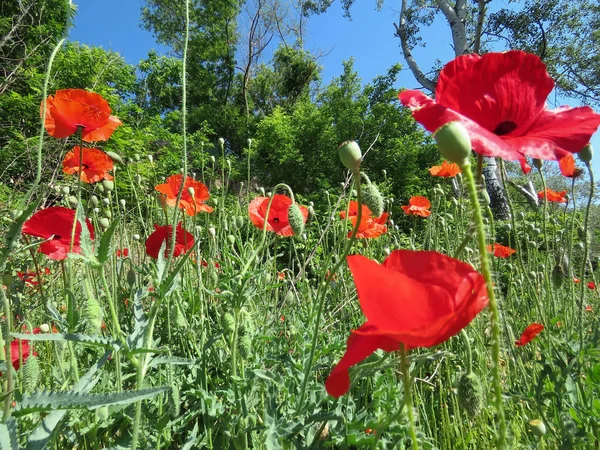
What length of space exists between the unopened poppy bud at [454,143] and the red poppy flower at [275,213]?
0.91m

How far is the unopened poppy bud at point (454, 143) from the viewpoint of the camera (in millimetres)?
330

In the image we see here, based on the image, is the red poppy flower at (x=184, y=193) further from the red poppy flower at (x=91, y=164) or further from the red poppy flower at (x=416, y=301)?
the red poppy flower at (x=416, y=301)

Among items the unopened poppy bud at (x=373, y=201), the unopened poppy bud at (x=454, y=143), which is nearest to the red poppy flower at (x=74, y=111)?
the unopened poppy bud at (x=373, y=201)

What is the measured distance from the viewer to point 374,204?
2.62ft

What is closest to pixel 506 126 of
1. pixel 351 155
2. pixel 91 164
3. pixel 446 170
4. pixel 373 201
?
pixel 351 155

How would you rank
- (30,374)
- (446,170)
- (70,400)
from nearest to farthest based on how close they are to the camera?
(70,400) → (30,374) → (446,170)

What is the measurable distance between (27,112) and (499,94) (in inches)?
249

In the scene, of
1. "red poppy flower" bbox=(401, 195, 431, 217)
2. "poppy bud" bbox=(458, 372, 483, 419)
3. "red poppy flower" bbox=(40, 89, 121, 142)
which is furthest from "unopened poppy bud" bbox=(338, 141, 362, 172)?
"red poppy flower" bbox=(401, 195, 431, 217)

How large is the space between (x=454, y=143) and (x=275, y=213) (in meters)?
1.05

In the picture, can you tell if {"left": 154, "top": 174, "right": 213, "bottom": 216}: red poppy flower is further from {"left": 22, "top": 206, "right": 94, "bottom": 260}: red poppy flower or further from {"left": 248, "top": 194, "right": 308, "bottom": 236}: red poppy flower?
{"left": 22, "top": 206, "right": 94, "bottom": 260}: red poppy flower

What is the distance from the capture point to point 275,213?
1.37 m

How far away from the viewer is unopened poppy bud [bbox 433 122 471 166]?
1.08 feet

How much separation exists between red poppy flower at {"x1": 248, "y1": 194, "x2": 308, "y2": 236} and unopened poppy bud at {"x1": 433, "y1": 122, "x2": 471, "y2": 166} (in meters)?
0.91

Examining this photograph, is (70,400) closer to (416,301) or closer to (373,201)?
(416,301)
